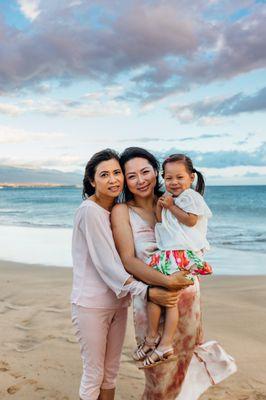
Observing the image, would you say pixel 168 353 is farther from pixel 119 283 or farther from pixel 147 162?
pixel 147 162

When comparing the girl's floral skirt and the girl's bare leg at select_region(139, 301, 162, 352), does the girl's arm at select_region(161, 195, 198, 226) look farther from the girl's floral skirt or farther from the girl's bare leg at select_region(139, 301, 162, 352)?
the girl's bare leg at select_region(139, 301, 162, 352)

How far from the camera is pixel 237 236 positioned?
16125 millimetres

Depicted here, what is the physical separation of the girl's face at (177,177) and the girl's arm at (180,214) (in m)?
0.15

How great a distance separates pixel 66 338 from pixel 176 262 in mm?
2904

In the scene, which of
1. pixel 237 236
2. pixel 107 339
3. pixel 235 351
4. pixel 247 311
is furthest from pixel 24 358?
pixel 237 236

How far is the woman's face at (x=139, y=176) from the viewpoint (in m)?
3.08

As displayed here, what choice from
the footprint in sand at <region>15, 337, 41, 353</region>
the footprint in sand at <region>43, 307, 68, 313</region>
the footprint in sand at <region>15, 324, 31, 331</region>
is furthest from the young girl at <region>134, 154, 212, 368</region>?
the footprint in sand at <region>43, 307, 68, 313</region>

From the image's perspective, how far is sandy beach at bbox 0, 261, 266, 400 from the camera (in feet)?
13.8

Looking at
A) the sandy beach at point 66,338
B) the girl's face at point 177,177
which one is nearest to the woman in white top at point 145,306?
the girl's face at point 177,177

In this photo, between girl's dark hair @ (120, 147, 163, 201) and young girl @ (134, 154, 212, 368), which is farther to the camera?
girl's dark hair @ (120, 147, 163, 201)

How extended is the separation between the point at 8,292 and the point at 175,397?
15.5ft

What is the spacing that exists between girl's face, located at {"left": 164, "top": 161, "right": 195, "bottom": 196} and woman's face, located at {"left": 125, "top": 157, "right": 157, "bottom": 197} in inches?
4.4

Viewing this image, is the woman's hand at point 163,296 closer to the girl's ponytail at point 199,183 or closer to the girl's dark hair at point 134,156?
the girl's dark hair at point 134,156

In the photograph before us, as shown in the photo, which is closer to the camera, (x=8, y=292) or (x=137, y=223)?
(x=137, y=223)
